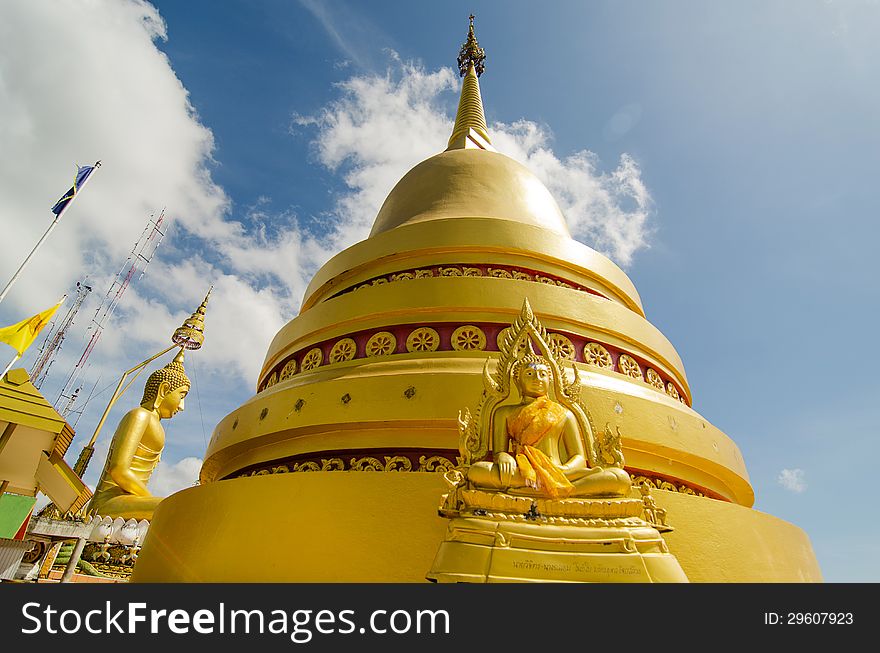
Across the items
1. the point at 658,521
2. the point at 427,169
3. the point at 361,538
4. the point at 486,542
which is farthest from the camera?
the point at 427,169

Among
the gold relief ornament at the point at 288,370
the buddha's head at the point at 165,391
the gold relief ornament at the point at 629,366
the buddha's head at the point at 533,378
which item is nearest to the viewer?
the buddha's head at the point at 533,378

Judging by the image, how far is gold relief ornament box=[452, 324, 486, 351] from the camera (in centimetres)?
589

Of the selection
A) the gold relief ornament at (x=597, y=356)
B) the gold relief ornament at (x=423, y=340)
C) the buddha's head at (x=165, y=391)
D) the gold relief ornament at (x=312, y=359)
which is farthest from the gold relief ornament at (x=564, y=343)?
the buddha's head at (x=165, y=391)

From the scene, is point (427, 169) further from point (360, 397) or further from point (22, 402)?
point (22, 402)

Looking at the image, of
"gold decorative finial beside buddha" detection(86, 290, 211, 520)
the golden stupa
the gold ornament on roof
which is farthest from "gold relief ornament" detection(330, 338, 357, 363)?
the gold ornament on roof

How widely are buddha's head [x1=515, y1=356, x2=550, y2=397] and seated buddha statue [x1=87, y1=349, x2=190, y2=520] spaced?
7.60 meters

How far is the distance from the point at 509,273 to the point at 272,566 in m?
4.51

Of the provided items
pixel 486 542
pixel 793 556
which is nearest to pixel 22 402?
pixel 486 542

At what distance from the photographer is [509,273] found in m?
6.97

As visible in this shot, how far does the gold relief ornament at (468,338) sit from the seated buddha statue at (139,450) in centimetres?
637

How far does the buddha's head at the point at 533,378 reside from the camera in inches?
156

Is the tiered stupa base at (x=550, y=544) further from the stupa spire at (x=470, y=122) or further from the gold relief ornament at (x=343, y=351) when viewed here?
the stupa spire at (x=470, y=122)

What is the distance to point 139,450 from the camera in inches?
396
